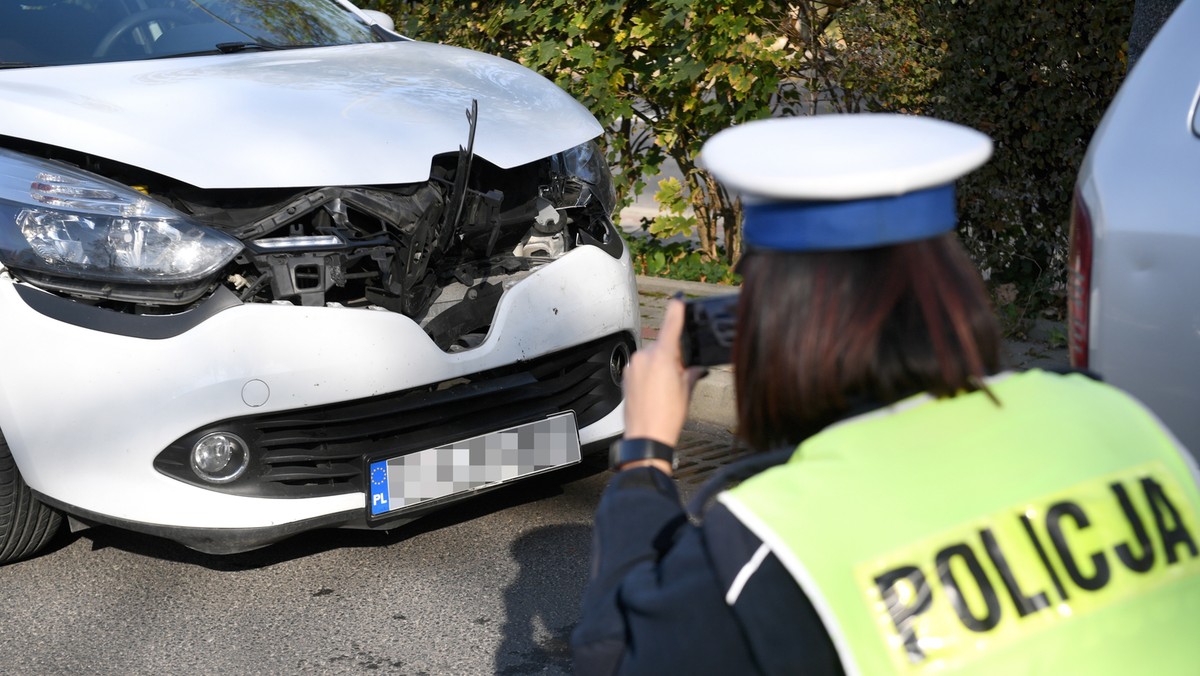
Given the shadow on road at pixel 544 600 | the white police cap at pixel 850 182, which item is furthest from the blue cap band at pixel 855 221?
the shadow on road at pixel 544 600

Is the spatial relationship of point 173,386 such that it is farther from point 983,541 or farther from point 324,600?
point 983,541

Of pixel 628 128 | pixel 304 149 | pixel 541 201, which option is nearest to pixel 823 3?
pixel 628 128

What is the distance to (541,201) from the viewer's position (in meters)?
4.03

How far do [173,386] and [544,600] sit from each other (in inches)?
43.6

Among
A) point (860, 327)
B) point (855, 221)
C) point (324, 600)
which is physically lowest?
point (324, 600)

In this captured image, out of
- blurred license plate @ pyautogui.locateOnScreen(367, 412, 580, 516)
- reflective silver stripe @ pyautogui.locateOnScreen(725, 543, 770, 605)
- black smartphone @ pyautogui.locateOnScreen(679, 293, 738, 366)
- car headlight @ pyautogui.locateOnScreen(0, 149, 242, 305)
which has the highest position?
black smartphone @ pyautogui.locateOnScreen(679, 293, 738, 366)

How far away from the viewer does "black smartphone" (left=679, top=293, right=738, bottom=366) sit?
148cm

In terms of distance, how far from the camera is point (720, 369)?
5.08 meters

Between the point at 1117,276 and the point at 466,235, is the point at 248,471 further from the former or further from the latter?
the point at 1117,276

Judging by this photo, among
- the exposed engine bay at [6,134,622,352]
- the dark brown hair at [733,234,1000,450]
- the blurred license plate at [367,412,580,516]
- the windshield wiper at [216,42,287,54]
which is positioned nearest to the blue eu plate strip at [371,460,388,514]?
the blurred license plate at [367,412,580,516]

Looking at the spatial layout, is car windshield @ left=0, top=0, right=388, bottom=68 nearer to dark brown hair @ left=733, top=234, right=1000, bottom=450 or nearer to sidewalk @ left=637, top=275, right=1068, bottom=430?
sidewalk @ left=637, top=275, right=1068, bottom=430

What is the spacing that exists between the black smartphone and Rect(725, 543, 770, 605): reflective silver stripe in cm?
28

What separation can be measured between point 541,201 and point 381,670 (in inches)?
60.9

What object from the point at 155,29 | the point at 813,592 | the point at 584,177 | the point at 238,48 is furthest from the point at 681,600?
the point at 155,29
